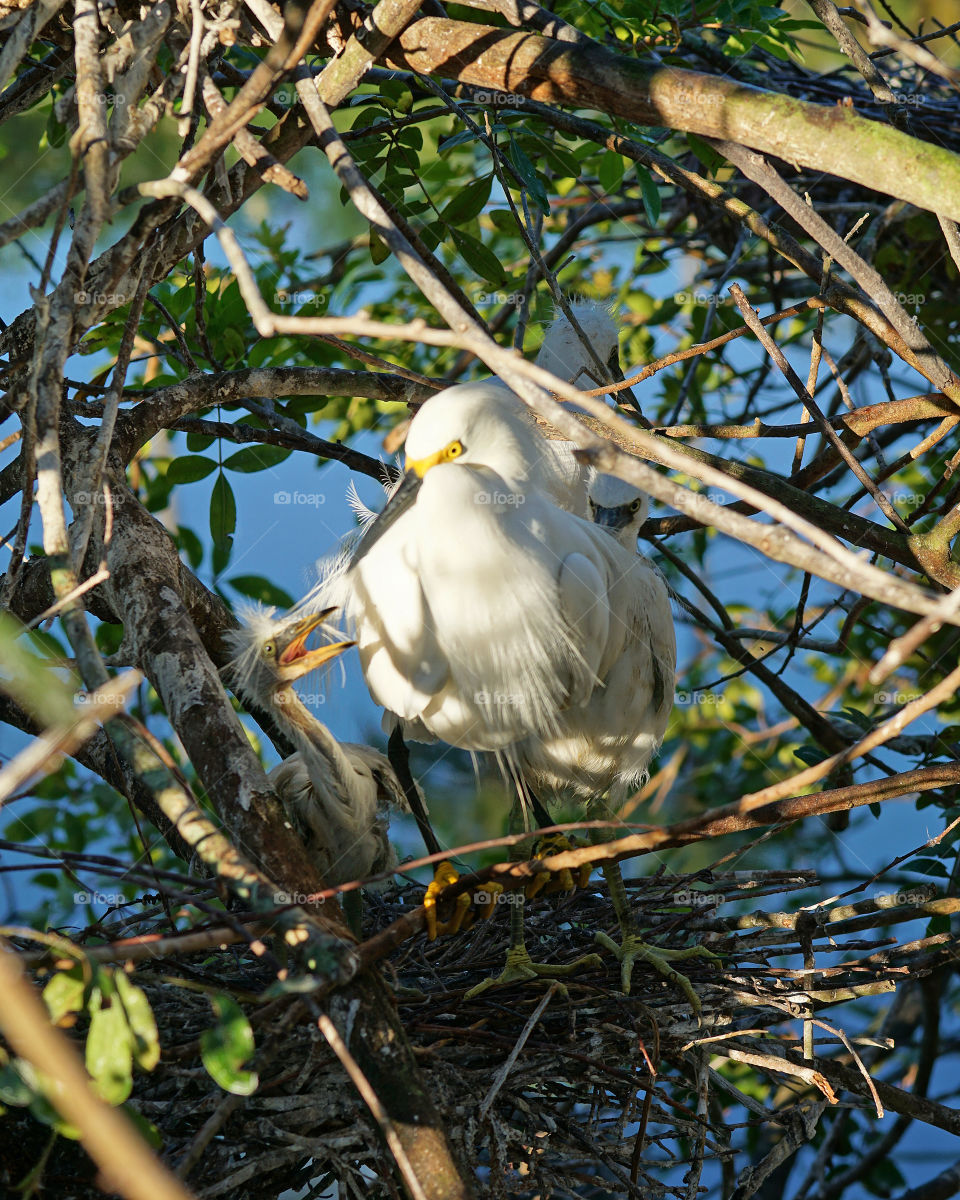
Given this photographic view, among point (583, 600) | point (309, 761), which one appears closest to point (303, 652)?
point (309, 761)

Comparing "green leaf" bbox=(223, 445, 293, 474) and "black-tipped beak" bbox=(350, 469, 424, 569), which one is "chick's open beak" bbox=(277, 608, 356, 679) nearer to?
"black-tipped beak" bbox=(350, 469, 424, 569)

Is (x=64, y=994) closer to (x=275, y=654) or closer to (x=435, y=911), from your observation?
(x=435, y=911)

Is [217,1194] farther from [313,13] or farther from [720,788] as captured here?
[720,788]

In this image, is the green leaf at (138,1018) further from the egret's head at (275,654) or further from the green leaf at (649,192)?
the green leaf at (649,192)

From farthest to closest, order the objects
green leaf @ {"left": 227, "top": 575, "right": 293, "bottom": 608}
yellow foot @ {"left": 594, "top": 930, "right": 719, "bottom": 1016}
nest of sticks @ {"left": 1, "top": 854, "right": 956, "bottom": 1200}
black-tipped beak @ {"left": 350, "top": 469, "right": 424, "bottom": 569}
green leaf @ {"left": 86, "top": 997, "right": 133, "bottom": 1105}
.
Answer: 1. green leaf @ {"left": 227, "top": 575, "right": 293, "bottom": 608}
2. yellow foot @ {"left": 594, "top": 930, "right": 719, "bottom": 1016}
3. black-tipped beak @ {"left": 350, "top": 469, "right": 424, "bottom": 569}
4. nest of sticks @ {"left": 1, "top": 854, "right": 956, "bottom": 1200}
5. green leaf @ {"left": 86, "top": 997, "right": 133, "bottom": 1105}

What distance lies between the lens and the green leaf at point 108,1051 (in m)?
0.75

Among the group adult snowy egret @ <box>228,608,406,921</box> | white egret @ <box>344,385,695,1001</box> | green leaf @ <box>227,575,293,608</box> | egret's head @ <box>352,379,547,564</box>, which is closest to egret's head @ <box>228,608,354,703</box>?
adult snowy egret @ <box>228,608,406,921</box>

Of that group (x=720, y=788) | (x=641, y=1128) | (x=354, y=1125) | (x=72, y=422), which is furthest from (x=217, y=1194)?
(x=720, y=788)

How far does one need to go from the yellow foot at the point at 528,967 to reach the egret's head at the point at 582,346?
1.06 metres

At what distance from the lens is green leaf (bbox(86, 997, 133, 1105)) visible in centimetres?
75

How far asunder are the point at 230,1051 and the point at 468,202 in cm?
152

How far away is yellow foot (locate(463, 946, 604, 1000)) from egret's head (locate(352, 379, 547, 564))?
29.8 inches

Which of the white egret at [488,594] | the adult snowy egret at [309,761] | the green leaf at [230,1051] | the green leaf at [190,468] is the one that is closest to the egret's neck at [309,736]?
the adult snowy egret at [309,761]

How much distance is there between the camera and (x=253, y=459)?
1.90m
